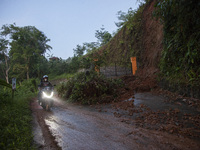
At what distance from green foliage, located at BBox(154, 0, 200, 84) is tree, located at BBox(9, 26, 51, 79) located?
25.6 metres

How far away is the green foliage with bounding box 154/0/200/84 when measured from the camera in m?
5.41

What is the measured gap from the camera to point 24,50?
86.3 ft

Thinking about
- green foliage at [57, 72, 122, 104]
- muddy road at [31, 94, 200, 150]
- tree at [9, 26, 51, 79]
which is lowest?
muddy road at [31, 94, 200, 150]

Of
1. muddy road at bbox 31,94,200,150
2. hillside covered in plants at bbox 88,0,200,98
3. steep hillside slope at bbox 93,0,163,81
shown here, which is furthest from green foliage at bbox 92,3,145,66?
muddy road at bbox 31,94,200,150

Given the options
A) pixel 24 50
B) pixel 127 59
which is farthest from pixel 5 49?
pixel 127 59

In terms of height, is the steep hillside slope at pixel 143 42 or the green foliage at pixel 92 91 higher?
the steep hillside slope at pixel 143 42

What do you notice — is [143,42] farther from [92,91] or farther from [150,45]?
[92,91]

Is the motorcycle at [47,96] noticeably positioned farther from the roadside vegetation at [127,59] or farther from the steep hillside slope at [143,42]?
the steep hillside slope at [143,42]

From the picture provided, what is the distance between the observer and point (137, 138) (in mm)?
3316

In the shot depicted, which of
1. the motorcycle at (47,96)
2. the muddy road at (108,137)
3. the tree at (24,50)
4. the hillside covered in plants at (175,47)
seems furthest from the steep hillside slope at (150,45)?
the tree at (24,50)

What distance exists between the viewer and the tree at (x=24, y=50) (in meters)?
26.3

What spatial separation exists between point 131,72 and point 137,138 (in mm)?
10414

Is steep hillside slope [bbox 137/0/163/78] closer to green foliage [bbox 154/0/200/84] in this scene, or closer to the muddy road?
green foliage [bbox 154/0/200/84]

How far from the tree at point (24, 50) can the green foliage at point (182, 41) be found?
83.9 ft
